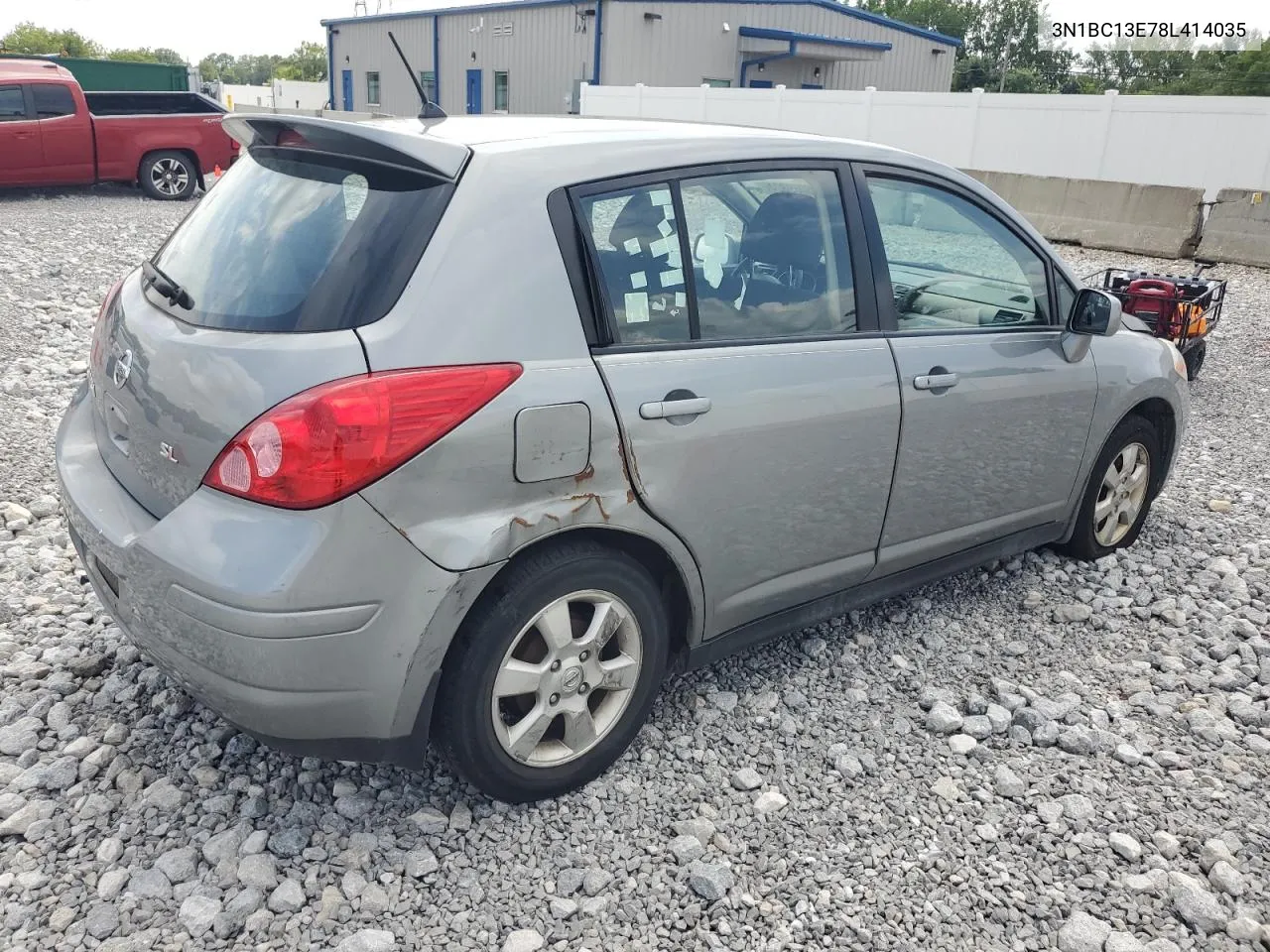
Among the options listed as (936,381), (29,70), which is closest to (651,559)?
(936,381)

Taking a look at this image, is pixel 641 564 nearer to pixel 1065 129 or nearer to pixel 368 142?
pixel 368 142

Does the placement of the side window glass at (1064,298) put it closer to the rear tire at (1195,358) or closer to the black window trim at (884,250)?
the black window trim at (884,250)

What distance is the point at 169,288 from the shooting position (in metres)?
2.80

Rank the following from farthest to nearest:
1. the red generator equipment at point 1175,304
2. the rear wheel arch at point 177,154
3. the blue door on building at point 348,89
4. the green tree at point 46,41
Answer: the green tree at point 46,41 < the blue door on building at point 348,89 < the rear wheel arch at point 177,154 < the red generator equipment at point 1175,304

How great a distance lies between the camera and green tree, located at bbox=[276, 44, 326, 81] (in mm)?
113875

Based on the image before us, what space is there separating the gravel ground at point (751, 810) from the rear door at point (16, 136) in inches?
470

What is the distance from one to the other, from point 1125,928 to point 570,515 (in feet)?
5.58

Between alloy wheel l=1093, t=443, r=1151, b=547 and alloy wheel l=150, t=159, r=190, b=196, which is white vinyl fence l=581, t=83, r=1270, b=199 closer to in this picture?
alloy wheel l=150, t=159, r=190, b=196

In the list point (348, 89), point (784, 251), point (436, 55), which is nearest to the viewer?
point (784, 251)

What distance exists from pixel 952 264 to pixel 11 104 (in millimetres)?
14136

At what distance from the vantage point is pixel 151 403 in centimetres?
259

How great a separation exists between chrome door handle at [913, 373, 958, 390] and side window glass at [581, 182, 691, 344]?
891 mm

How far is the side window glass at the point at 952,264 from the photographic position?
3.43 meters

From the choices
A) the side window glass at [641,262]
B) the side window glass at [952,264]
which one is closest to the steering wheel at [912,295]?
the side window glass at [952,264]
